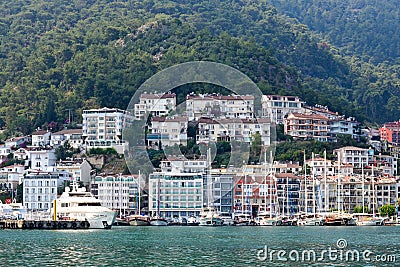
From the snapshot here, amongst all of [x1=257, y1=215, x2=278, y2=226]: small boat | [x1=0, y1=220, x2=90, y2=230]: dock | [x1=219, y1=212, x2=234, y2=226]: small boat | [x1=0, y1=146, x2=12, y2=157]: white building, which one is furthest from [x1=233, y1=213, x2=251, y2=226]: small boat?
[x1=0, y1=146, x2=12, y2=157]: white building

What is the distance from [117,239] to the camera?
222ft

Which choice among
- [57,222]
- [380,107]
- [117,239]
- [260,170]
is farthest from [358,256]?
[380,107]

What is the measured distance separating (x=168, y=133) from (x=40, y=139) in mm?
16074

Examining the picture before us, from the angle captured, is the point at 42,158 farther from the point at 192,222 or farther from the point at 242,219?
the point at 242,219

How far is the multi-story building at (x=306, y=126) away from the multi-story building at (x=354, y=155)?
5.55 m

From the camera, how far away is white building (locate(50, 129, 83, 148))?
12194 centimetres

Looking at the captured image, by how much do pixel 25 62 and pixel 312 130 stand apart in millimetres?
46564

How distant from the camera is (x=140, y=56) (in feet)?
456

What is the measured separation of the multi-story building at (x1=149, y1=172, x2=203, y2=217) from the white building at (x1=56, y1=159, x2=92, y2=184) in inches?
416

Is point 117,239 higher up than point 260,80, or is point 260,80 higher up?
point 260,80

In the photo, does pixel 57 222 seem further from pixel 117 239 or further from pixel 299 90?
pixel 299 90

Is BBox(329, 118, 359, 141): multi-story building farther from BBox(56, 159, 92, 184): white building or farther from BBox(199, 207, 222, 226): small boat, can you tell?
BBox(56, 159, 92, 184): white building

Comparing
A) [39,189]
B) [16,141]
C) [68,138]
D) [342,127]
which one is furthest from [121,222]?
[342,127]

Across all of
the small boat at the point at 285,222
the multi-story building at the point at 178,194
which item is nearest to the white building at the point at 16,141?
the multi-story building at the point at 178,194
